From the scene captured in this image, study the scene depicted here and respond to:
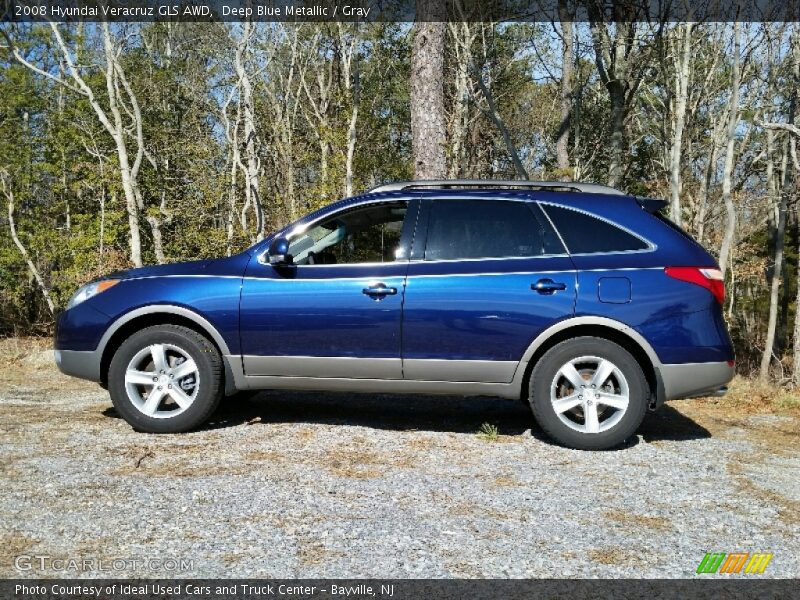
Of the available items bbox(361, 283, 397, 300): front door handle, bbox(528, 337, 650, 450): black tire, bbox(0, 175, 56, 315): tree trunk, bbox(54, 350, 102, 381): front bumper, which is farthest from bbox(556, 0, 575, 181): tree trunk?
bbox(0, 175, 56, 315): tree trunk

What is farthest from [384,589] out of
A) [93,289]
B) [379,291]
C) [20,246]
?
[20,246]

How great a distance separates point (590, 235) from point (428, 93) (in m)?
5.81

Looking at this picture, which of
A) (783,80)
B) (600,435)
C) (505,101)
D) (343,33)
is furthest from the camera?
(505,101)

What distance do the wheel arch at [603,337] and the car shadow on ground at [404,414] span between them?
54 cm

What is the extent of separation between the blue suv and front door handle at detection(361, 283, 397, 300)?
0.01 m

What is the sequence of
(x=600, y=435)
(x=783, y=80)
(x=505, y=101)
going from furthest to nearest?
(x=505, y=101) → (x=783, y=80) → (x=600, y=435)

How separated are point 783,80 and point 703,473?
57.5ft

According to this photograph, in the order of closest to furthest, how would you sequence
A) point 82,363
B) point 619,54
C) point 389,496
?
→ point 389,496, point 82,363, point 619,54

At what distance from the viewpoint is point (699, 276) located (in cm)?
472

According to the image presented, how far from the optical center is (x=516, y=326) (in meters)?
4.79

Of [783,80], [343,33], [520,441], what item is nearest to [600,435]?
[520,441]

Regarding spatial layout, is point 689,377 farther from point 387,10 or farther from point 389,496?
point 387,10

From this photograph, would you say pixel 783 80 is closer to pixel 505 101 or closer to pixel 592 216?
pixel 505 101

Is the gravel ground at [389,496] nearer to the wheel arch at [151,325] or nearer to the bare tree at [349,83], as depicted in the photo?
the wheel arch at [151,325]
